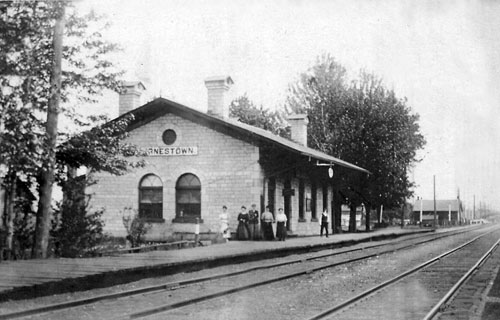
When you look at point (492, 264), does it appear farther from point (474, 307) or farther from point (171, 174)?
point (171, 174)

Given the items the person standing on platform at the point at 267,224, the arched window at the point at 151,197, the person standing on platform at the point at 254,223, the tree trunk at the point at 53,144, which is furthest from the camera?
the arched window at the point at 151,197

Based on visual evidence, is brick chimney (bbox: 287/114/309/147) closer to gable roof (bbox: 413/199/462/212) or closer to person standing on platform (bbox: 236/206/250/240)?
person standing on platform (bbox: 236/206/250/240)

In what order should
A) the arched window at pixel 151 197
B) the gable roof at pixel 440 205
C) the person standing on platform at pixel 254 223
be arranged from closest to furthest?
1. the person standing on platform at pixel 254 223
2. the arched window at pixel 151 197
3. the gable roof at pixel 440 205

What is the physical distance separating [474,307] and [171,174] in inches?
601

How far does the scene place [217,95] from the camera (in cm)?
2356

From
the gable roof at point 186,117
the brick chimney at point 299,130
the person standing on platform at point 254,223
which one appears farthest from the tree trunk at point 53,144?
the brick chimney at point 299,130

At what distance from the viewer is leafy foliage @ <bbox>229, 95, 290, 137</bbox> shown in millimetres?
48537

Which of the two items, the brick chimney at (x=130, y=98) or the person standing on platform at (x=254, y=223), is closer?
the person standing on platform at (x=254, y=223)

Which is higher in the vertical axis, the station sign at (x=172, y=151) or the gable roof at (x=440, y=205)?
the station sign at (x=172, y=151)

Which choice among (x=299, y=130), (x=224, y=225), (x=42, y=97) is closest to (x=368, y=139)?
(x=299, y=130)

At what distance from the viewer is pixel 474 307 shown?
847 cm

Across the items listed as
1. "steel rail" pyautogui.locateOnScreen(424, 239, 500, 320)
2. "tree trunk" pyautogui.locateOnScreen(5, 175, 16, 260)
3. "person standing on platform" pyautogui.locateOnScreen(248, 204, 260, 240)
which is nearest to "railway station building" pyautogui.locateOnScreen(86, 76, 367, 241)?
"person standing on platform" pyautogui.locateOnScreen(248, 204, 260, 240)

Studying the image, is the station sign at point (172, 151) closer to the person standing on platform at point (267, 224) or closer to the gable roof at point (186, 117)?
the gable roof at point (186, 117)

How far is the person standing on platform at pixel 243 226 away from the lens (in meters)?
20.5
